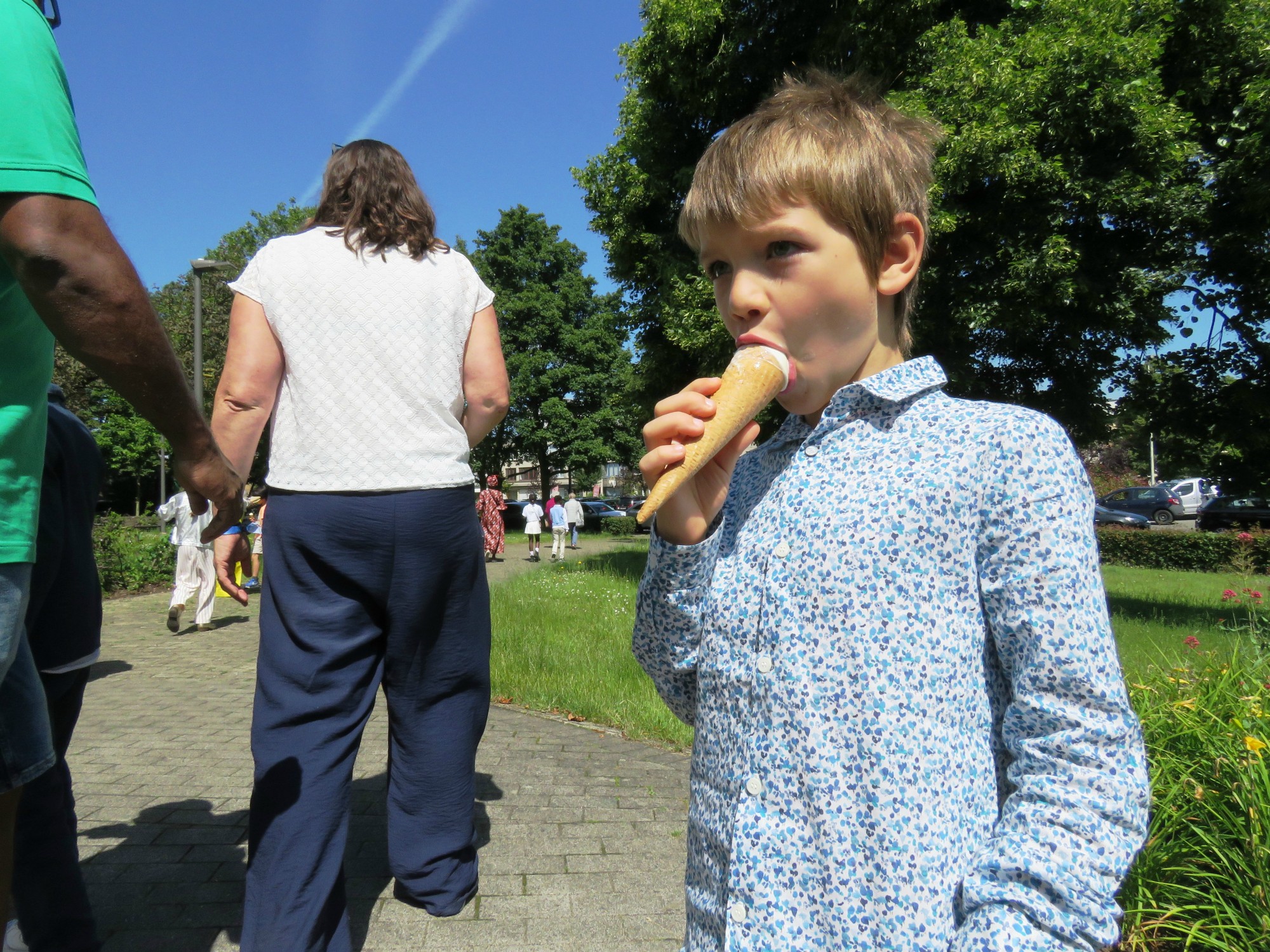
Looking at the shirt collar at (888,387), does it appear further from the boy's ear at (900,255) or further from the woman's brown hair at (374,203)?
the woman's brown hair at (374,203)

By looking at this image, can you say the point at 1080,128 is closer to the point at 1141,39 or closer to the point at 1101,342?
the point at 1141,39

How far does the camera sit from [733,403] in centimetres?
134

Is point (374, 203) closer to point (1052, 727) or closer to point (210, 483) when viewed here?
point (210, 483)

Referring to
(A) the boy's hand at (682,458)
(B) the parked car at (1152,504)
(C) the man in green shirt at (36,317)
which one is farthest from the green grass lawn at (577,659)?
(B) the parked car at (1152,504)

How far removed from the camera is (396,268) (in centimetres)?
275

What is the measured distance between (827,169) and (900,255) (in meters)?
0.19

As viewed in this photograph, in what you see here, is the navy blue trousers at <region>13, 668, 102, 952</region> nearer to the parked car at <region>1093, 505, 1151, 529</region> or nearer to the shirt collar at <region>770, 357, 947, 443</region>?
the shirt collar at <region>770, 357, 947, 443</region>

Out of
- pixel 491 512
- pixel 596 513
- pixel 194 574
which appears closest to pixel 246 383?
pixel 194 574

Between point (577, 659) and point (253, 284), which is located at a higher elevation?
point (253, 284)

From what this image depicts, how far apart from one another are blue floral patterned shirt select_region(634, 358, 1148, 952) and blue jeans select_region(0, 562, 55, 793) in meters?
1.35

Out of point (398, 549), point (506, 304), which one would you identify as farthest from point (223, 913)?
point (506, 304)

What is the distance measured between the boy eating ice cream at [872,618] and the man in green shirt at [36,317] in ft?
3.56

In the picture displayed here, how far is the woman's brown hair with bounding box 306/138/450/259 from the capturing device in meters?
2.79

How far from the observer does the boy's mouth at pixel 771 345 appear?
1372mm
